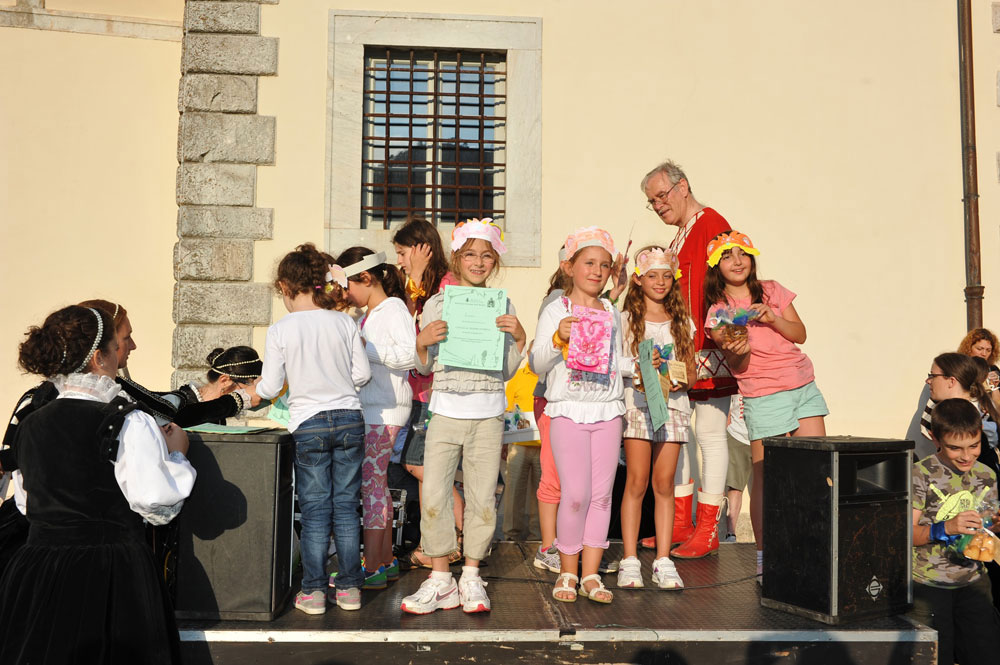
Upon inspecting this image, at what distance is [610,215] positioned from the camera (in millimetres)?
7449

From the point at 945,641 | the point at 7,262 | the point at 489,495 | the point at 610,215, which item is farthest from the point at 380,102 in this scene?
the point at 945,641

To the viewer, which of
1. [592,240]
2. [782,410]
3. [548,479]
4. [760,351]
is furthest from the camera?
[548,479]

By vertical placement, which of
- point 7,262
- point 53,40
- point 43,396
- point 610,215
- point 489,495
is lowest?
point 489,495

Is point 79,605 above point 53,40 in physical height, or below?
below

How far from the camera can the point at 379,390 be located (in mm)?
4336

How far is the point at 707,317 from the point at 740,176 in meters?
3.32

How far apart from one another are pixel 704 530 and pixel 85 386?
11.2 feet

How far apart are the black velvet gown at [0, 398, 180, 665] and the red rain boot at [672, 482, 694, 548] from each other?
3021 millimetres

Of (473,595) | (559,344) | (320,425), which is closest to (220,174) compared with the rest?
(320,425)

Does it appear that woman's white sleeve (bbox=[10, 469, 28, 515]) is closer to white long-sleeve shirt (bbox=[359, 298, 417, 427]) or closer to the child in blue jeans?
the child in blue jeans

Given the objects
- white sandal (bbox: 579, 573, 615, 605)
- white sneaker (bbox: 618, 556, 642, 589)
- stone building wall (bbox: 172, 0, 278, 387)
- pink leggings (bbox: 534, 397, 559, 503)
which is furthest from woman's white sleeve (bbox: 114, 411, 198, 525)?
stone building wall (bbox: 172, 0, 278, 387)

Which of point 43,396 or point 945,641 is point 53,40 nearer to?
point 43,396

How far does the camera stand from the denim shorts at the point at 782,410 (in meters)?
4.42

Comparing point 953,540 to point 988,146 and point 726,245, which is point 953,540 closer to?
point 726,245
